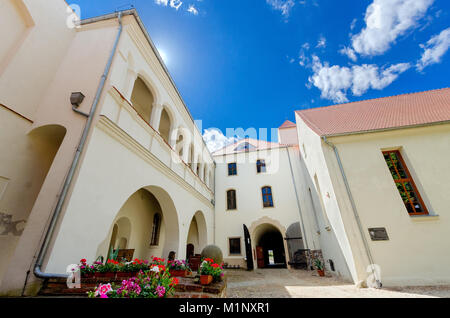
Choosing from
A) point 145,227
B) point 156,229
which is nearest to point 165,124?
point 145,227

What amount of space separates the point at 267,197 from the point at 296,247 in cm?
396

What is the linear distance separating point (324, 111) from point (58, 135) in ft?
41.7

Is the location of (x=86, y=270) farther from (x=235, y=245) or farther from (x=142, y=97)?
(x=235, y=245)

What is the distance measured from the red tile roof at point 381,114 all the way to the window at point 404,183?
1.22 meters

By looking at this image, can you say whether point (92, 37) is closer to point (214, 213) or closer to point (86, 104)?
point (86, 104)

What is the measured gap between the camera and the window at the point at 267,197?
14.3 metres

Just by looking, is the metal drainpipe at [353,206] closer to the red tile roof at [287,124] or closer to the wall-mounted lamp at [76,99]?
the wall-mounted lamp at [76,99]

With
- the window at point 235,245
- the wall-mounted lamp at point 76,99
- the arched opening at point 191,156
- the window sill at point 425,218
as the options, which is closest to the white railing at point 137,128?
the wall-mounted lamp at point 76,99

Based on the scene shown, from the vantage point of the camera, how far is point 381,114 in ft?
28.9

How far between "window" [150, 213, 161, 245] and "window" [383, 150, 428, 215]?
10747mm

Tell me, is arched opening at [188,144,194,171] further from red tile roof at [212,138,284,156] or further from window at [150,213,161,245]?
red tile roof at [212,138,284,156]

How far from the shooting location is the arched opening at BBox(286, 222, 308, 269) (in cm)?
1195

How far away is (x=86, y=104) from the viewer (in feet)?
16.0
